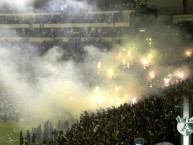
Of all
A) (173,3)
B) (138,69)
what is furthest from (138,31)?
(138,69)

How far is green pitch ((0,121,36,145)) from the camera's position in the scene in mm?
19828

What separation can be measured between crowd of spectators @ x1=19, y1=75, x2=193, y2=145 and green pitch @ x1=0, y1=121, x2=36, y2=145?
857cm

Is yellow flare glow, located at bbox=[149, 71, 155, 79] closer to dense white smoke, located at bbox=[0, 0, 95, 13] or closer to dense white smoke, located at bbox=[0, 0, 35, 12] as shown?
dense white smoke, located at bbox=[0, 0, 95, 13]

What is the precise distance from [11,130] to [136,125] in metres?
13.2

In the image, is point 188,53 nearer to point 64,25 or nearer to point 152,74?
point 152,74

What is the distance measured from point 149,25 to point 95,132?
22881 mm

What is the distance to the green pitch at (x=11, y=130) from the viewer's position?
1983 cm

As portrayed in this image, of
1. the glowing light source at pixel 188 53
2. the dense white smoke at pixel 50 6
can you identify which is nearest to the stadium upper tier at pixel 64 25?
the dense white smoke at pixel 50 6

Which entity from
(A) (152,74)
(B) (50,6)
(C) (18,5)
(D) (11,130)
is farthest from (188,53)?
(C) (18,5)

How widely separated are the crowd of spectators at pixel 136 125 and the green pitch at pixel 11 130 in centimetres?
857

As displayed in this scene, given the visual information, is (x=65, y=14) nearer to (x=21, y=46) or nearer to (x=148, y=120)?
(x=21, y=46)

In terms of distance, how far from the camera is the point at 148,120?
9898 mm

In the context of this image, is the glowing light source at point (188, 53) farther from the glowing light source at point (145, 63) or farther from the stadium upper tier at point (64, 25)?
the stadium upper tier at point (64, 25)

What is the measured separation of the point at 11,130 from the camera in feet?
71.9
